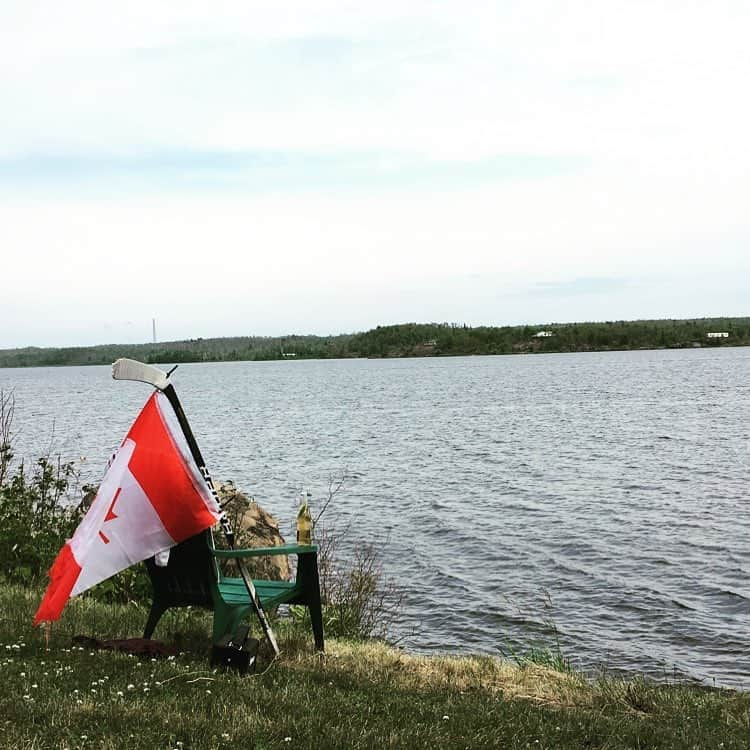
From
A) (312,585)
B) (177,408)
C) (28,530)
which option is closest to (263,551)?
(312,585)

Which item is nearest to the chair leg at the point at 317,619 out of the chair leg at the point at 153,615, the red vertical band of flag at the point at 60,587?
the chair leg at the point at 153,615

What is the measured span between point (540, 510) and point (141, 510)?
14749mm

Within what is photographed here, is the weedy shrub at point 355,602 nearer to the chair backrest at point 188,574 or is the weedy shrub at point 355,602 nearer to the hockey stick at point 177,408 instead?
the chair backrest at point 188,574

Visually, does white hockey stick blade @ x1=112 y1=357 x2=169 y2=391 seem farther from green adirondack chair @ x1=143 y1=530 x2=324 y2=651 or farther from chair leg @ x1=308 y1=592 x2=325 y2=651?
chair leg @ x1=308 y1=592 x2=325 y2=651

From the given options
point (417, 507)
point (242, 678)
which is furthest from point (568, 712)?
point (417, 507)

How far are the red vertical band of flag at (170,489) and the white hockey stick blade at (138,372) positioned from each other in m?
0.50

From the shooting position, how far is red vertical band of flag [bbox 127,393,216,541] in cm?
677

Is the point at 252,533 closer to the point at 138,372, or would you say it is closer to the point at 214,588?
the point at 214,588

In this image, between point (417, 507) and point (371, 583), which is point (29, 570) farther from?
point (417, 507)

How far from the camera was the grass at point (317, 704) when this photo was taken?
5230 mm

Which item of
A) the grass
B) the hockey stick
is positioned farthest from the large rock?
the hockey stick

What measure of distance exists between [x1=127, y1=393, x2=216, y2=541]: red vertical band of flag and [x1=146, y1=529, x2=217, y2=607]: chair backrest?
0.25m

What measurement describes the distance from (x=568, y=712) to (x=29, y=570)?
6488 millimetres

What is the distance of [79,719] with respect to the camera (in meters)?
5.30
